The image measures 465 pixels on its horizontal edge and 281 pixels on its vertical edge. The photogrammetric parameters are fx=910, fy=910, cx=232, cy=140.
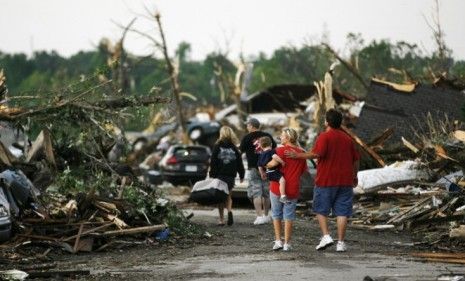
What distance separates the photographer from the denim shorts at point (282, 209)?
13.0 metres

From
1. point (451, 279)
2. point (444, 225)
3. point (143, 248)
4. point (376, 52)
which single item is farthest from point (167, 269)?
point (376, 52)

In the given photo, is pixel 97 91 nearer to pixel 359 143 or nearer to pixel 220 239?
pixel 220 239

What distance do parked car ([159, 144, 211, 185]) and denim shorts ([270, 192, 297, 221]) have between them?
17086mm

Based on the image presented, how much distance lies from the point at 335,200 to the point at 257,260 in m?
1.63

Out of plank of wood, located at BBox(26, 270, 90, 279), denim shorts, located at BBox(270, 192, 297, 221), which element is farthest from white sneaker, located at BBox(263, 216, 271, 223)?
plank of wood, located at BBox(26, 270, 90, 279)

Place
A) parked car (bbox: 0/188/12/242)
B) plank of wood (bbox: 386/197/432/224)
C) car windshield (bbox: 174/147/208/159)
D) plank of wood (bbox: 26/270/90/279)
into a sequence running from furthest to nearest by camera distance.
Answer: car windshield (bbox: 174/147/208/159) → plank of wood (bbox: 386/197/432/224) → parked car (bbox: 0/188/12/242) → plank of wood (bbox: 26/270/90/279)

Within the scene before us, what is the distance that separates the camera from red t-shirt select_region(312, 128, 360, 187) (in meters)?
12.5

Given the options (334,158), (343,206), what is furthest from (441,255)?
(334,158)

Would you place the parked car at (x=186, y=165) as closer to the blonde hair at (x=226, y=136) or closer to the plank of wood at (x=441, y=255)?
the blonde hair at (x=226, y=136)

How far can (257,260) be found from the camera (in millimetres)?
11742

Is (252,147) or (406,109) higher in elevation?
(406,109)

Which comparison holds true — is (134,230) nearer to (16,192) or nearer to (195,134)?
(16,192)

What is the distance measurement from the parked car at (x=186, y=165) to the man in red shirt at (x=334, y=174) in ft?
58.1

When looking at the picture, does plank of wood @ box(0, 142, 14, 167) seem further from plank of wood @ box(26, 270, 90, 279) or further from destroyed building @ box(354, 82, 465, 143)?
destroyed building @ box(354, 82, 465, 143)
